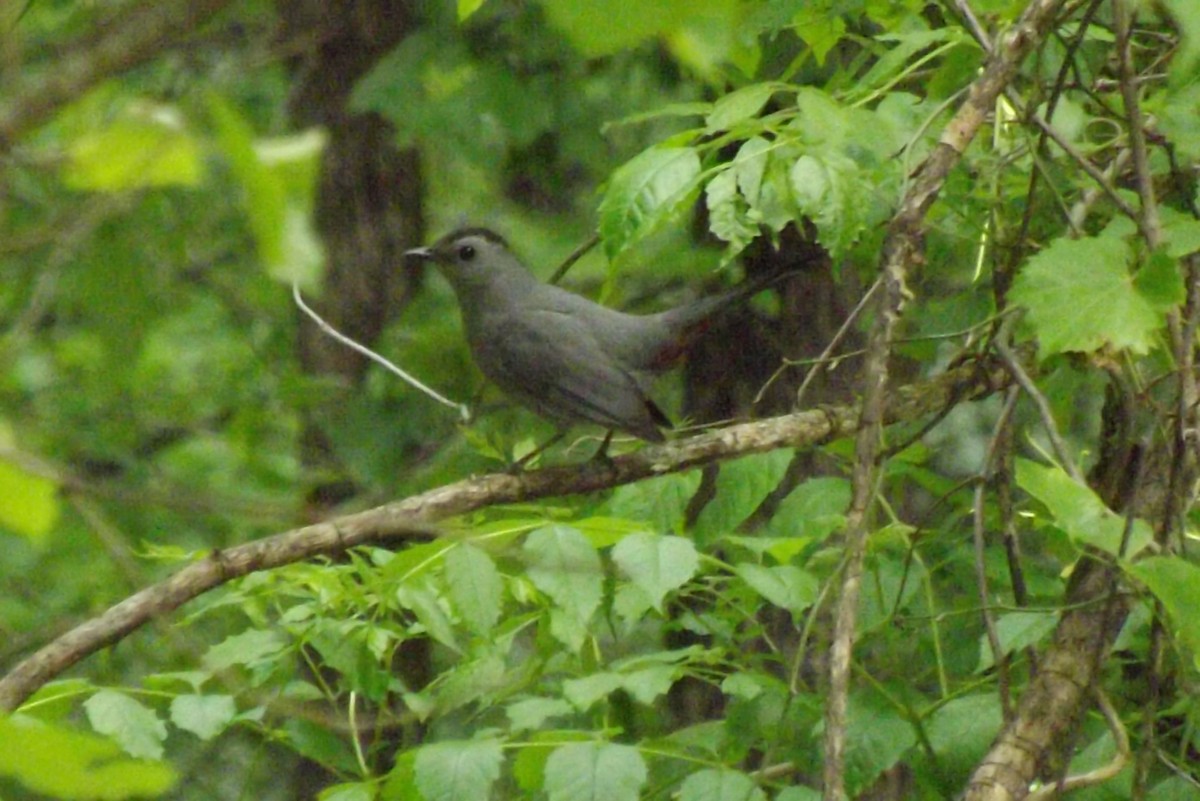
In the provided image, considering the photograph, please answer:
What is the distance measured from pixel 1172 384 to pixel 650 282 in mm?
2181

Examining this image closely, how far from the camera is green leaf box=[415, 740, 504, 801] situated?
204 centimetres

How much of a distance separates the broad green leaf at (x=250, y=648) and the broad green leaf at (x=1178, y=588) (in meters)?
1.34

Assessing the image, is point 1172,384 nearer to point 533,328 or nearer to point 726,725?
point 726,725

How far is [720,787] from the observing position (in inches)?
80.7

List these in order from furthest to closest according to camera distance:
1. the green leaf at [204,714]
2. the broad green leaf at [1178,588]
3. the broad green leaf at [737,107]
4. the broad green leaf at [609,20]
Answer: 1. the broad green leaf at [737,107]
2. the green leaf at [204,714]
3. the broad green leaf at [1178,588]
4. the broad green leaf at [609,20]

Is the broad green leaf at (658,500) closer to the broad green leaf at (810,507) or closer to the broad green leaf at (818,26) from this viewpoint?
the broad green leaf at (810,507)

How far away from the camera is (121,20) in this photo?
727mm

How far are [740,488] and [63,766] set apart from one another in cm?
175

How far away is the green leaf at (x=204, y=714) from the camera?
220 cm

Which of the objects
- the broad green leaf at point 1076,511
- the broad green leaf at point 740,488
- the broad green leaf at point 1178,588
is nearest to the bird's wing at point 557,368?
the broad green leaf at point 740,488

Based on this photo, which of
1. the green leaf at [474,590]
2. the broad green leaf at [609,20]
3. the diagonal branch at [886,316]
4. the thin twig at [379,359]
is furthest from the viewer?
the thin twig at [379,359]

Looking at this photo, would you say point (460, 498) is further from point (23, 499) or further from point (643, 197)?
point (23, 499)

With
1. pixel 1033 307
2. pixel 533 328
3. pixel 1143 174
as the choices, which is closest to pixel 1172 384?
pixel 1143 174

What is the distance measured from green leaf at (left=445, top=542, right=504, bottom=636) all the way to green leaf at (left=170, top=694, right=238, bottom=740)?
0.46m
